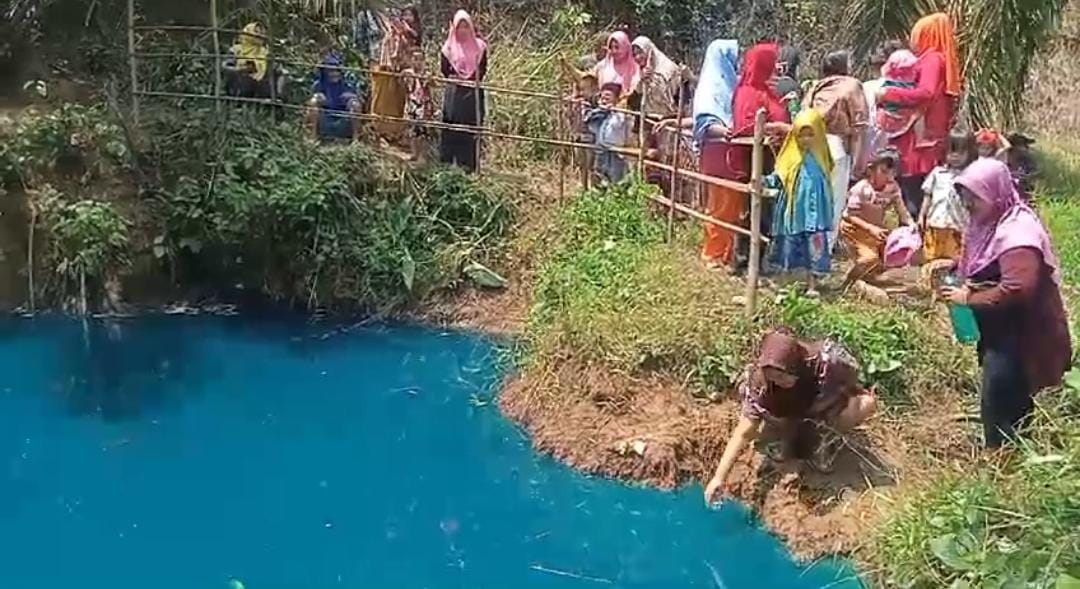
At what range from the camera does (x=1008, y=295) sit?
14.3 ft

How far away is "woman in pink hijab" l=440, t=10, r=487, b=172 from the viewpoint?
8.33 m

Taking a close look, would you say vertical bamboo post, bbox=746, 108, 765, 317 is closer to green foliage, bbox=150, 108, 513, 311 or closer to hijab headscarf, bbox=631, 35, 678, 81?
hijab headscarf, bbox=631, 35, 678, 81

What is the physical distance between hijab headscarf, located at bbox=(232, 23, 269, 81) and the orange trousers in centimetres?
354

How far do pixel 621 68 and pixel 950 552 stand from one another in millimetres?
4600

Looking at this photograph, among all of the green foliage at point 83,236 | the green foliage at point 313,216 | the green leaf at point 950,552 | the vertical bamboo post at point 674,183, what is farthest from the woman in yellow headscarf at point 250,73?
the green leaf at point 950,552

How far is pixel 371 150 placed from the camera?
27.3 ft

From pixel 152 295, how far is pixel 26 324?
2.47 ft

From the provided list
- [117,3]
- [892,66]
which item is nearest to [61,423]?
[117,3]

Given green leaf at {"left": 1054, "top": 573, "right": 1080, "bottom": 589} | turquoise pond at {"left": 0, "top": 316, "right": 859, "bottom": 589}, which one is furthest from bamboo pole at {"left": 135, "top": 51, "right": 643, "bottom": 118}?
green leaf at {"left": 1054, "top": 573, "right": 1080, "bottom": 589}

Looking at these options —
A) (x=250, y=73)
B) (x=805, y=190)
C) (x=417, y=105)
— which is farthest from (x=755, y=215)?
(x=250, y=73)

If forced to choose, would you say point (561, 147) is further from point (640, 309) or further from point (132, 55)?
point (132, 55)

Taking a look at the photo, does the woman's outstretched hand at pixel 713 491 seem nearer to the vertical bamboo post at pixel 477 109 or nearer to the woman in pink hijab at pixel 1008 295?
the woman in pink hijab at pixel 1008 295

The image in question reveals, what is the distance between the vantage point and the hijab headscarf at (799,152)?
6137 millimetres

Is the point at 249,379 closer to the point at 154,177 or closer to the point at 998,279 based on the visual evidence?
the point at 154,177
